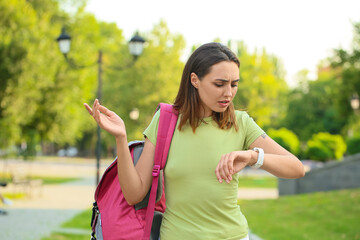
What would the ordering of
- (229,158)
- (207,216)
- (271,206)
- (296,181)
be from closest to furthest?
1. (229,158)
2. (207,216)
3. (271,206)
4. (296,181)

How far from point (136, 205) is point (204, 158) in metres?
0.36

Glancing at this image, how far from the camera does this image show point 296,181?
17.2 m

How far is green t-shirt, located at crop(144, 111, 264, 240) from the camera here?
196 centimetres

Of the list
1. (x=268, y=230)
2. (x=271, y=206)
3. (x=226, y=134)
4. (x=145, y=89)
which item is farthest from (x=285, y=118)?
(x=226, y=134)

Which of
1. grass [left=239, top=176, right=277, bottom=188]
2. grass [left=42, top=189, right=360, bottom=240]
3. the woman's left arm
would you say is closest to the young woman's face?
the woman's left arm

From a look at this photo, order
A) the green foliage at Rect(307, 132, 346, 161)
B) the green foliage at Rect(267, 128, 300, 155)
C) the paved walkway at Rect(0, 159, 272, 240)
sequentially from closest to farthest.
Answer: the paved walkway at Rect(0, 159, 272, 240) < the green foliage at Rect(267, 128, 300, 155) < the green foliage at Rect(307, 132, 346, 161)

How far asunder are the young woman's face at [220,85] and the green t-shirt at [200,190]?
0.40 feet

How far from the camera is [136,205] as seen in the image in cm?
205

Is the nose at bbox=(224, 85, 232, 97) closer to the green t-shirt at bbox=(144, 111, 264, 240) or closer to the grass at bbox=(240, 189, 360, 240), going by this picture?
the green t-shirt at bbox=(144, 111, 264, 240)

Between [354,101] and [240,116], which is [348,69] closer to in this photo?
[354,101]

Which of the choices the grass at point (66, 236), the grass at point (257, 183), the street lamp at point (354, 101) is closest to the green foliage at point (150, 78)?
the grass at point (257, 183)

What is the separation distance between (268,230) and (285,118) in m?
45.8

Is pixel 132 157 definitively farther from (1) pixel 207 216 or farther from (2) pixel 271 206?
(2) pixel 271 206

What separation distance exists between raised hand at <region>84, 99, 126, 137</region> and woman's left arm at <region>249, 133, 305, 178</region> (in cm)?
53
